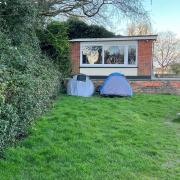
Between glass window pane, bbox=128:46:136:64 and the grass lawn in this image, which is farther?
glass window pane, bbox=128:46:136:64

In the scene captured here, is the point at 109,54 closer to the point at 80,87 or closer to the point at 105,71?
the point at 105,71

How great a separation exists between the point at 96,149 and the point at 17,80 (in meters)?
1.89

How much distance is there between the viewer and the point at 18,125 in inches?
236

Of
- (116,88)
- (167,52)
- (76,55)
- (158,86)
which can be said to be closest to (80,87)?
(116,88)

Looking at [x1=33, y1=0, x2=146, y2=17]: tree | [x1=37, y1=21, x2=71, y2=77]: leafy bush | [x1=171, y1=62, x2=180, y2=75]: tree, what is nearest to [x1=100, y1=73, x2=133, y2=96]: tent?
[x1=37, y1=21, x2=71, y2=77]: leafy bush

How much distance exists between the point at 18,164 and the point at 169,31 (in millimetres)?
29384

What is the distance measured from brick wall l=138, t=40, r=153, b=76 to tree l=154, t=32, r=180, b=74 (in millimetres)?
14026

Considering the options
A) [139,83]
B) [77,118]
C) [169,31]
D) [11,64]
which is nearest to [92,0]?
[139,83]

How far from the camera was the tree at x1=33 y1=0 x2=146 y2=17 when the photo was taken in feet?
51.0

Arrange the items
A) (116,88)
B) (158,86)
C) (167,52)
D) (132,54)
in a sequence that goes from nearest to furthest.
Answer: (116,88), (158,86), (132,54), (167,52)

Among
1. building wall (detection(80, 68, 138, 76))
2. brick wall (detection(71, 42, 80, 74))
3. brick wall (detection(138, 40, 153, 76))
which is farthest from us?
brick wall (detection(71, 42, 80, 74))

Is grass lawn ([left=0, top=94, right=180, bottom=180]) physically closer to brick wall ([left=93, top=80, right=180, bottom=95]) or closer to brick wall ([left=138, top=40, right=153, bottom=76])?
brick wall ([left=93, top=80, right=180, bottom=95])

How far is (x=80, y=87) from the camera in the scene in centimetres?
1633

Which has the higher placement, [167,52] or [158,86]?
[167,52]
